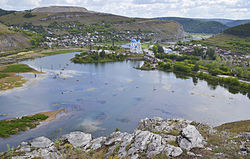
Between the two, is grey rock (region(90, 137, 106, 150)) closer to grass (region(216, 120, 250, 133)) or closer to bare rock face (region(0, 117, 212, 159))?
bare rock face (region(0, 117, 212, 159))

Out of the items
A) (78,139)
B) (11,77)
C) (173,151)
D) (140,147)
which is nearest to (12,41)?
(11,77)

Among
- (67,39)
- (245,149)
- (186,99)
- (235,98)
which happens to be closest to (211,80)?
(235,98)

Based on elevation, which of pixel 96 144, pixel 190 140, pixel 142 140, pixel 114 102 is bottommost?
pixel 114 102

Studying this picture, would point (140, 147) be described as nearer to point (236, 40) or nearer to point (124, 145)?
point (124, 145)

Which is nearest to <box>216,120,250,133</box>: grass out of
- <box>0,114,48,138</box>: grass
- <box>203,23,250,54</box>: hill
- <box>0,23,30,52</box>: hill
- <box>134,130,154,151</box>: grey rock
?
<box>134,130,154,151</box>: grey rock

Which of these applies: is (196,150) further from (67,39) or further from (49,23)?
(49,23)
